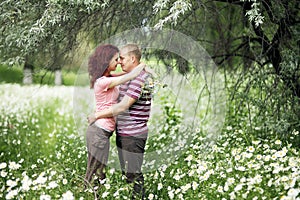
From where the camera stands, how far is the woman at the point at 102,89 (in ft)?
12.5

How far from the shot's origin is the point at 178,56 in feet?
17.2

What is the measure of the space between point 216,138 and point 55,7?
8.38 feet

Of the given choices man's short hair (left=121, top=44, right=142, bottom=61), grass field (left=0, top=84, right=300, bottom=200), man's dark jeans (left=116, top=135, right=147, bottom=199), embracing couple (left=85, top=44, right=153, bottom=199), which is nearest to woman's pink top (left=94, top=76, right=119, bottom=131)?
embracing couple (left=85, top=44, right=153, bottom=199)

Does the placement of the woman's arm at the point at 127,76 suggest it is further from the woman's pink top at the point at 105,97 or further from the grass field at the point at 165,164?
the grass field at the point at 165,164

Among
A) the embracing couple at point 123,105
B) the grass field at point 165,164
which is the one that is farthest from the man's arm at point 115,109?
the grass field at point 165,164

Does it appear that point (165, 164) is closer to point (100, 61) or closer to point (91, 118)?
point (91, 118)

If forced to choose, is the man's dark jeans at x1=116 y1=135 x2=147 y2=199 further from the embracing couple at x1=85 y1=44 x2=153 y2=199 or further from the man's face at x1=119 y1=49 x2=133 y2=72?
the man's face at x1=119 y1=49 x2=133 y2=72

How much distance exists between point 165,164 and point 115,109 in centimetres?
122

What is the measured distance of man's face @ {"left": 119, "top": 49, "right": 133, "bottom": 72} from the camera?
3824 mm

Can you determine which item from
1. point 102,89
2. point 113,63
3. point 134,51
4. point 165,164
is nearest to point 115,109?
point 102,89

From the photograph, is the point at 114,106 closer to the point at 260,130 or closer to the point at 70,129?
the point at 260,130

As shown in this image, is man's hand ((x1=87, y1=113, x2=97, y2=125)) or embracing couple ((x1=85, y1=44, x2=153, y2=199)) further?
man's hand ((x1=87, y1=113, x2=97, y2=125))

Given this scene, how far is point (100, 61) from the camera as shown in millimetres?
3869

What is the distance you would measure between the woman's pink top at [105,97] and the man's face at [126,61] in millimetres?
142
